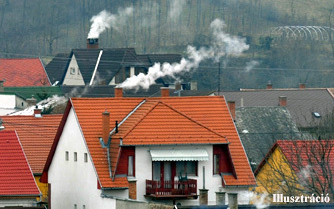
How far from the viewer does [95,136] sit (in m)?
51.9

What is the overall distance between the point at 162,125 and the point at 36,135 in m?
9.85

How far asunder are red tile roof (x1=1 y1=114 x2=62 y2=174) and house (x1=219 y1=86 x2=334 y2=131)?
2558 centimetres

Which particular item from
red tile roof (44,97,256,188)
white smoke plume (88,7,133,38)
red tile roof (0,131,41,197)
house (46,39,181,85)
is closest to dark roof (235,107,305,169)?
red tile roof (44,97,256,188)

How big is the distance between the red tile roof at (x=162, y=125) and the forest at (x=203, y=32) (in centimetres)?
5759

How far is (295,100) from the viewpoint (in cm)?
9106

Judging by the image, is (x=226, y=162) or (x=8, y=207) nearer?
(x=8, y=207)

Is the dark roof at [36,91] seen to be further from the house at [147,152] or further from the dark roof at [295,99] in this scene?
the house at [147,152]

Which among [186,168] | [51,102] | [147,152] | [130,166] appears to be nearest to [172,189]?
[186,168]

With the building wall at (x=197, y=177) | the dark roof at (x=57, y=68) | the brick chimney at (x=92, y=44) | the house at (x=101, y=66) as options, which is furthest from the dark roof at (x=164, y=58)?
the building wall at (x=197, y=177)

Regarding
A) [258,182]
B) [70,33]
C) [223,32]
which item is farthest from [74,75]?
[258,182]

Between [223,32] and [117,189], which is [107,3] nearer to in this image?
[223,32]

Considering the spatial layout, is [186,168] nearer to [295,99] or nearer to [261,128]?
[261,128]

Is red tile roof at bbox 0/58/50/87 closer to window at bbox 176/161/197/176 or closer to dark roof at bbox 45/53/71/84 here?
dark roof at bbox 45/53/71/84

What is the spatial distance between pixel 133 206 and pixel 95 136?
7.85 metres
